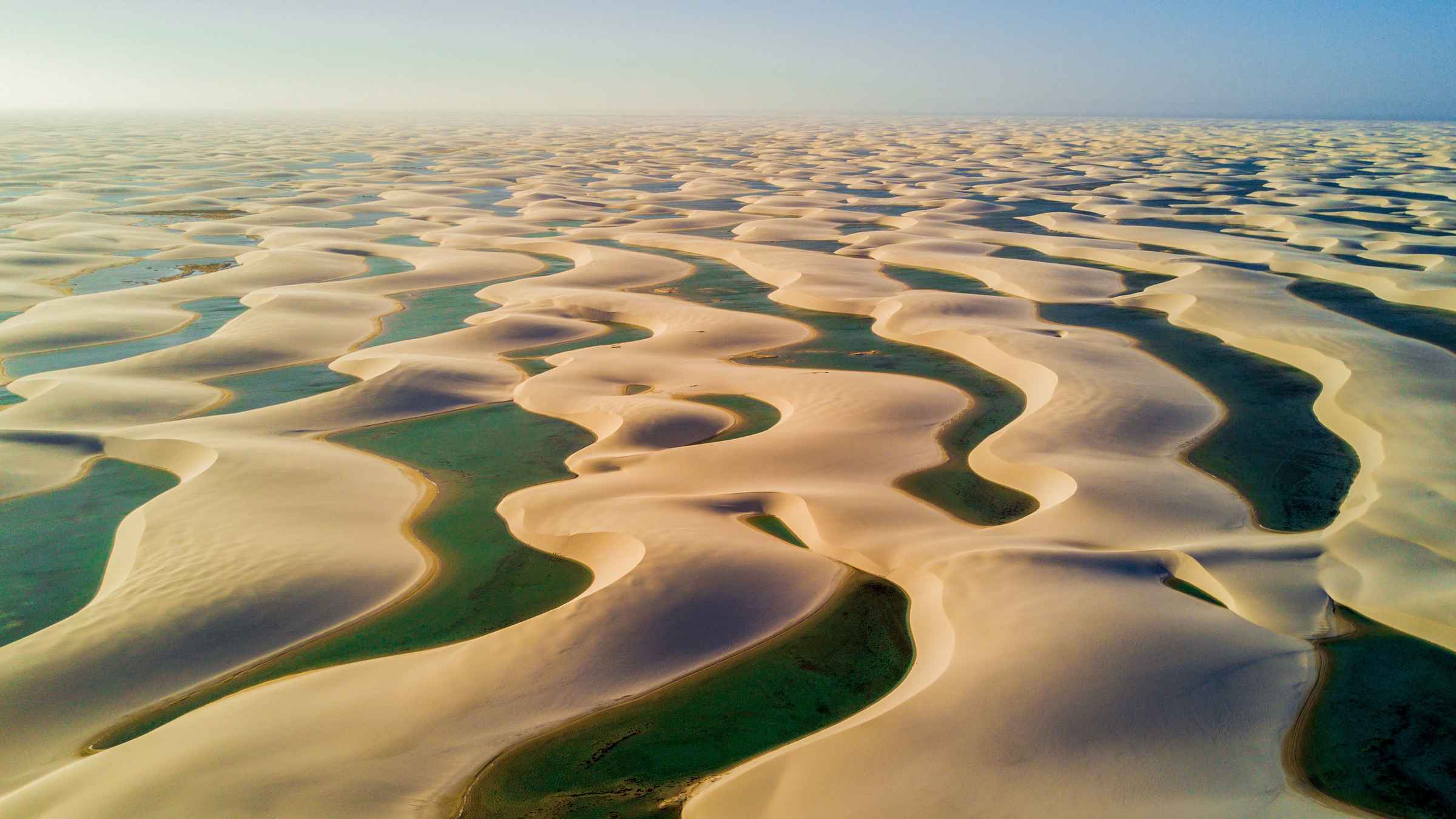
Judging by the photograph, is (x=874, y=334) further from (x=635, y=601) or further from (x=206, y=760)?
(x=206, y=760)

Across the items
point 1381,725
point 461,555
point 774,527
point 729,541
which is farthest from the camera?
point 774,527

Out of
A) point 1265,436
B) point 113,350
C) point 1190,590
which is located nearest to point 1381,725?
point 1190,590

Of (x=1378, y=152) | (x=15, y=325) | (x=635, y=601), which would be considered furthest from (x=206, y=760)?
(x=1378, y=152)

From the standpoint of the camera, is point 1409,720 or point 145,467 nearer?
point 1409,720

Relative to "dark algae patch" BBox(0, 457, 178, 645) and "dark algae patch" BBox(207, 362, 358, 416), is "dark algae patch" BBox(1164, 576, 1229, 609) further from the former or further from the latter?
"dark algae patch" BBox(207, 362, 358, 416)

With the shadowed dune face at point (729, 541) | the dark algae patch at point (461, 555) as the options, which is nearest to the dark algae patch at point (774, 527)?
the shadowed dune face at point (729, 541)

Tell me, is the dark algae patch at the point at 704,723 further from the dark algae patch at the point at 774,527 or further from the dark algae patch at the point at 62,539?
the dark algae patch at the point at 62,539

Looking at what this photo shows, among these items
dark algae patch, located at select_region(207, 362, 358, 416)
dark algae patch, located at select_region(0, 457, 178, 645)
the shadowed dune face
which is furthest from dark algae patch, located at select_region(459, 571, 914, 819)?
dark algae patch, located at select_region(207, 362, 358, 416)

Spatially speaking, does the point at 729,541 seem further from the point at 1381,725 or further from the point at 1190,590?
the point at 1381,725
